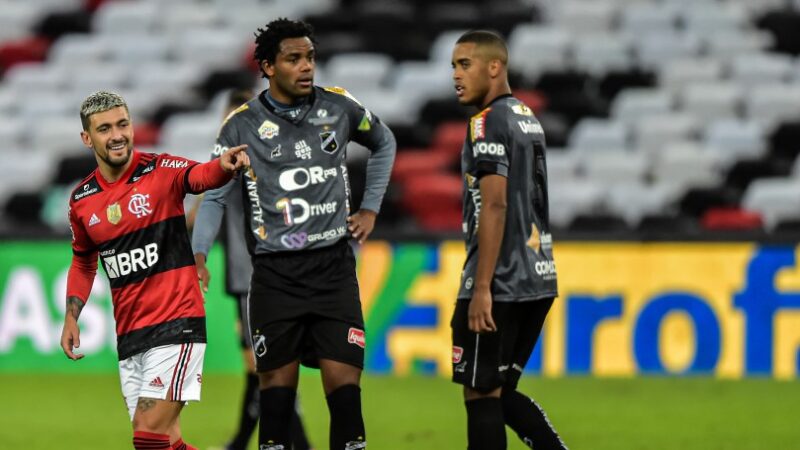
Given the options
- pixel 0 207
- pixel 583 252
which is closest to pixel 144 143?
pixel 0 207

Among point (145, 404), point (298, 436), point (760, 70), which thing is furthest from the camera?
point (760, 70)

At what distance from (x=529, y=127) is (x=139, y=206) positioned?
1.76 metres

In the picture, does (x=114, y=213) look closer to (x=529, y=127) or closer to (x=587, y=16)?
(x=529, y=127)

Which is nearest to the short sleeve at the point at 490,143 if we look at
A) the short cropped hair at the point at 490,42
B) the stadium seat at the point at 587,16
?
the short cropped hair at the point at 490,42

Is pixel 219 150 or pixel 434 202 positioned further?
pixel 434 202

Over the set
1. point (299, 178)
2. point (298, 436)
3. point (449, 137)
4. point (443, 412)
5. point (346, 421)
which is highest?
point (299, 178)

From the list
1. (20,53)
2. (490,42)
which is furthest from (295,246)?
(20,53)

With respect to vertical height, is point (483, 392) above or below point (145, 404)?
below

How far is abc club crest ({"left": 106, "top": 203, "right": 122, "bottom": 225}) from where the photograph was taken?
6.18 meters

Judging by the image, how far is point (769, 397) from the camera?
10.5 metres

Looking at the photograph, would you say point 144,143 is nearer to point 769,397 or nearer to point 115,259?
point 769,397

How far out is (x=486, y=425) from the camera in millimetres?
6238

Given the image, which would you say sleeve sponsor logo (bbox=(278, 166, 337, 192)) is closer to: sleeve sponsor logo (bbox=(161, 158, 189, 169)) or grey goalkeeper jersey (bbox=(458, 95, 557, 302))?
sleeve sponsor logo (bbox=(161, 158, 189, 169))

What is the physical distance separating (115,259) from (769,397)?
598 cm
